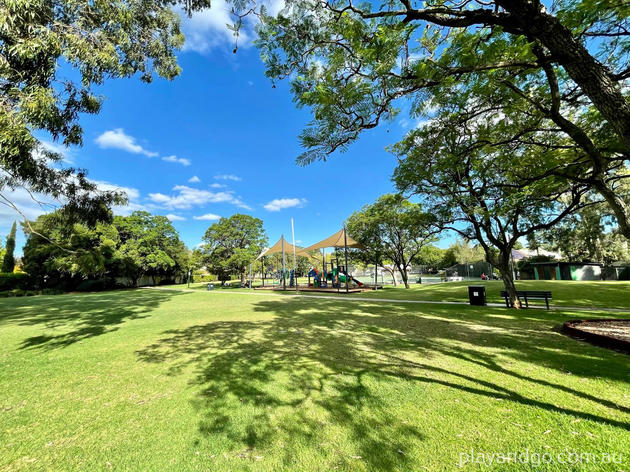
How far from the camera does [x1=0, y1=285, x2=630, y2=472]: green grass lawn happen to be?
7.20ft

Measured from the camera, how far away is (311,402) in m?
3.07

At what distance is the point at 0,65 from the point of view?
4.12 meters

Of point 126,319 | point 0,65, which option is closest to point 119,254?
point 126,319

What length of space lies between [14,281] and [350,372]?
35.6m

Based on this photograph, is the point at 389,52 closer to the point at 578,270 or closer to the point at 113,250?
the point at 113,250

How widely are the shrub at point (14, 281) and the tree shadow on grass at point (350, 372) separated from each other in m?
30.1

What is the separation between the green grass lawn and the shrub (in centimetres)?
2778

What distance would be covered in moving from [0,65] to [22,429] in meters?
5.58

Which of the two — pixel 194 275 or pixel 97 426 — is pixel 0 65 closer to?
pixel 97 426

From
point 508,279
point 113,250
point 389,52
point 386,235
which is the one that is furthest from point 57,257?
point 508,279

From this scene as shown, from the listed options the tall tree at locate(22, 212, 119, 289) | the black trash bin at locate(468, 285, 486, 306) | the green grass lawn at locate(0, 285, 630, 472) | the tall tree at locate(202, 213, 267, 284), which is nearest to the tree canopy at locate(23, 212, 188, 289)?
the tall tree at locate(22, 212, 119, 289)

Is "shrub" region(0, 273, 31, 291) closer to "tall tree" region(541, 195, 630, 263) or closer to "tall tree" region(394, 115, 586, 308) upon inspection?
"tall tree" region(394, 115, 586, 308)

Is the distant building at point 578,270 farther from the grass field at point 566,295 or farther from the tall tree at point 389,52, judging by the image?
the tall tree at point 389,52

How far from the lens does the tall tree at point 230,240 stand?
32.3m
